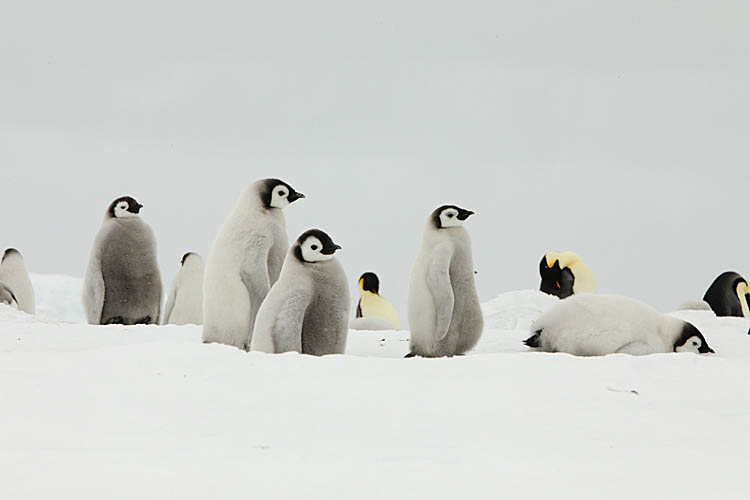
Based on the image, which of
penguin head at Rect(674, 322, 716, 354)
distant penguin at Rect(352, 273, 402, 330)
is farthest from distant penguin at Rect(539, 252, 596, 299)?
penguin head at Rect(674, 322, 716, 354)

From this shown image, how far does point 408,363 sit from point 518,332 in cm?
433

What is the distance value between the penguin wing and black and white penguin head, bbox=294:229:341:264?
1219 millimetres

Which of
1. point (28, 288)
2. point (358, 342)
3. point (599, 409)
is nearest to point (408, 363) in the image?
point (599, 409)

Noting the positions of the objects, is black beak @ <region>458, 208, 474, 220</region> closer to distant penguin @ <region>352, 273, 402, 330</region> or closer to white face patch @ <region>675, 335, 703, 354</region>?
white face patch @ <region>675, 335, 703, 354</region>

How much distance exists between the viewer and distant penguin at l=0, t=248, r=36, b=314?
13461 millimetres

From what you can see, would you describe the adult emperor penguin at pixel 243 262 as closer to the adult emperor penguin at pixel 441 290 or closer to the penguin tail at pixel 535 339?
the adult emperor penguin at pixel 441 290

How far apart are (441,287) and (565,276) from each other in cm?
684

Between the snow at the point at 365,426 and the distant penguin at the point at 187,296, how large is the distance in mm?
6035

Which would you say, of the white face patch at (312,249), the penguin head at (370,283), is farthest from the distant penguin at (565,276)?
the white face patch at (312,249)

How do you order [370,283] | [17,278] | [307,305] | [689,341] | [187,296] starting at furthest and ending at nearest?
[370,283] < [17,278] < [187,296] < [689,341] < [307,305]

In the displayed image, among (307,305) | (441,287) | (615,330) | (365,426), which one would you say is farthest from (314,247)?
(365,426)

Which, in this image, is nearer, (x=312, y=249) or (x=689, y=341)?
(x=312, y=249)

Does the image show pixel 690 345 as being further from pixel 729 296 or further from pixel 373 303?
pixel 729 296

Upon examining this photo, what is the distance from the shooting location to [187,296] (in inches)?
435
